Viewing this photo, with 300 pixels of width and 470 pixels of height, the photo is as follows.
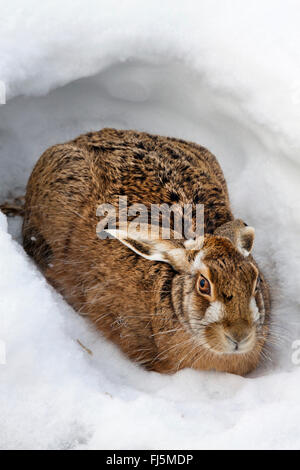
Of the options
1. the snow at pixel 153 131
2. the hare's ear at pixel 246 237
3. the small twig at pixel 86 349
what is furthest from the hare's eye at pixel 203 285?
the small twig at pixel 86 349

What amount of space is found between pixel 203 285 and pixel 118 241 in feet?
3.48

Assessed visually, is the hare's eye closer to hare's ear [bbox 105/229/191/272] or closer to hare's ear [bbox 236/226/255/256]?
hare's ear [bbox 105/229/191/272]

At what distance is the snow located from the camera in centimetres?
328

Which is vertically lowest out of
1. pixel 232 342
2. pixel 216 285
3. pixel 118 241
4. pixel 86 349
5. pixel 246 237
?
pixel 86 349

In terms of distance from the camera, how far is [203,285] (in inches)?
142

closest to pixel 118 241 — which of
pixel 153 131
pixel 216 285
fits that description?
pixel 216 285

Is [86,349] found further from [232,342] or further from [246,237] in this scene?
[246,237]

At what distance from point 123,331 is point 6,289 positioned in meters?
1.10

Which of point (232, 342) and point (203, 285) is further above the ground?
point (203, 285)

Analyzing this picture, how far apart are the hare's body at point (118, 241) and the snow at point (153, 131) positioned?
18 cm

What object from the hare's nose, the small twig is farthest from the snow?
the hare's nose

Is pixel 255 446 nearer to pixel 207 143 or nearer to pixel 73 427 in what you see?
pixel 73 427

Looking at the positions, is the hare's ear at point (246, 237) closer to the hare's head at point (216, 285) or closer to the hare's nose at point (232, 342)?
the hare's head at point (216, 285)

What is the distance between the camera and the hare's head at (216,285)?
346 cm
